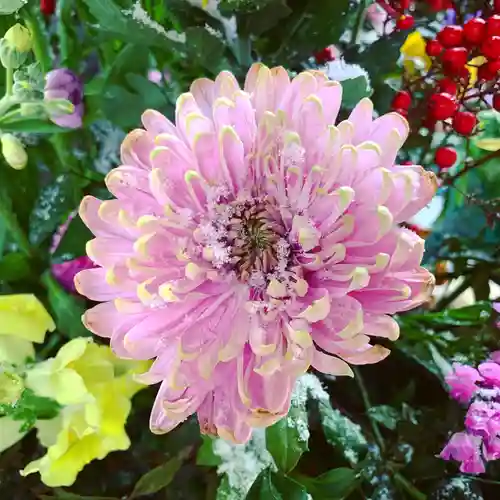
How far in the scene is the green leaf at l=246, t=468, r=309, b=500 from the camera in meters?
0.33

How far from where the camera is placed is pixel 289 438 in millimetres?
325

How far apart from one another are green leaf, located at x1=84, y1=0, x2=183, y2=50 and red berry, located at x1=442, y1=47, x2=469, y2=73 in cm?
13

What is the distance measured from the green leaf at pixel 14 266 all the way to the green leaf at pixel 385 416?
0.65 feet

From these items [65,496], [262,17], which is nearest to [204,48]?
[262,17]

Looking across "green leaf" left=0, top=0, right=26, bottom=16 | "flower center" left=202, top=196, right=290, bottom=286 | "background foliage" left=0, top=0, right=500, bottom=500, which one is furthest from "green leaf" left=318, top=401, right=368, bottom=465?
"green leaf" left=0, top=0, right=26, bottom=16

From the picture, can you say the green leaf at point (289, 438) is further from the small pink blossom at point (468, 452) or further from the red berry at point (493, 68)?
the red berry at point (493, 68)

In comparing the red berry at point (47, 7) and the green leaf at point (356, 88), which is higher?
the red berry at point (47, 7)

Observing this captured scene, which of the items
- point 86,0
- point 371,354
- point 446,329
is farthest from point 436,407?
point 86,0

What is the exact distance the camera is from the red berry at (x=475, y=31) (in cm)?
34

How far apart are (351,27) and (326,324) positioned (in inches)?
7.4

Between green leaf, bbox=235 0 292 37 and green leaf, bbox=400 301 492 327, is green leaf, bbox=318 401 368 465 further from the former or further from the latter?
green leaf, bbox=235 0 292 37

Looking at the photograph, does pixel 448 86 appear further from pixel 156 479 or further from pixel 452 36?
pixel 156 479

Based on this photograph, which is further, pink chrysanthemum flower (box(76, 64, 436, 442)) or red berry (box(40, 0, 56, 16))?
red berry (box(40, 0, 56, 16))

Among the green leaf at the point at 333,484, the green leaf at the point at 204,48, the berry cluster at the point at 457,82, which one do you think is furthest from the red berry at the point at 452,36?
the green leaf at the point at 333,484
